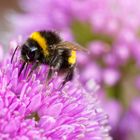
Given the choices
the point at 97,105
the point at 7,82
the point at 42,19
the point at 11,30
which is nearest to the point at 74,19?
the point at 42,19

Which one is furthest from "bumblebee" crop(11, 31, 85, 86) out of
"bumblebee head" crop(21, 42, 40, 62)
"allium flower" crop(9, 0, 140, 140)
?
"allium flower" crop(9, 0, 140, 140)

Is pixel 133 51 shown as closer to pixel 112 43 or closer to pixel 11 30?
pixel 112 43

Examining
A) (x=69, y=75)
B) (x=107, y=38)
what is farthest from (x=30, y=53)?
(x=107, y=38)

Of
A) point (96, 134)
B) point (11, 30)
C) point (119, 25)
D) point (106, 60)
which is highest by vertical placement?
point (11, 30)

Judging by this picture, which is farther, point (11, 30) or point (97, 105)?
point (11, 30)

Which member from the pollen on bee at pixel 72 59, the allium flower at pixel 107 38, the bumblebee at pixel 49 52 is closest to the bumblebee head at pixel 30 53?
the bumblebee at pixel 49 52

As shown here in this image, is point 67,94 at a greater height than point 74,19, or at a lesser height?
lesser
